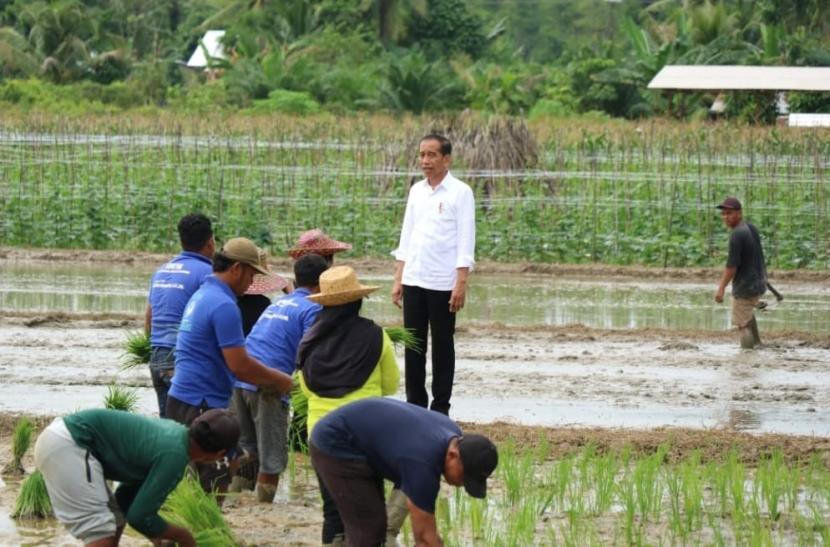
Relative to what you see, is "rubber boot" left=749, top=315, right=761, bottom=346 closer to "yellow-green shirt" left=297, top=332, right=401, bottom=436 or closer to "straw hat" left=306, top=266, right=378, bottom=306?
"yellow-green shirt" left=297, top=332, right=401, bottom=436

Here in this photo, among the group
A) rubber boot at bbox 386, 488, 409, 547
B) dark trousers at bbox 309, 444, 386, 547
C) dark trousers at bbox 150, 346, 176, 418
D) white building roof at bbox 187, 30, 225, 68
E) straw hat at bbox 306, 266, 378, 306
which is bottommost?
rubber boot at bbox 386, 488, 409, 547

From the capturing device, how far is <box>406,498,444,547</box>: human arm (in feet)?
19.1

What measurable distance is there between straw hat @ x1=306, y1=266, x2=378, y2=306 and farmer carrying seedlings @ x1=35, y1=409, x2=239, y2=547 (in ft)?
3.39

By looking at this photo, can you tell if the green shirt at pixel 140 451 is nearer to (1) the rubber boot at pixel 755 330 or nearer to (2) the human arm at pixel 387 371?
(2) the human arm at pixel 387 371

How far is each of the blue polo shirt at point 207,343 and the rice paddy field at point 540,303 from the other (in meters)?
0.74

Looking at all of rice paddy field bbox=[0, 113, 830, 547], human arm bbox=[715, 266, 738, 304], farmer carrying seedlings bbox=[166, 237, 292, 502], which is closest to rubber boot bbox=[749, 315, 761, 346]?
rice paddy field bbox=[0, 113, 830, 547]

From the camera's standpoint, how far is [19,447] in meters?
8.84

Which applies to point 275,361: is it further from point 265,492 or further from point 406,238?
point 406,238

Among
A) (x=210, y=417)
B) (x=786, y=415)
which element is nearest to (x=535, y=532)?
(x=210, y=417)

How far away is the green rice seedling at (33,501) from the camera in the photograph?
791cm

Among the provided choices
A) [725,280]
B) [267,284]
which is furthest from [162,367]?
[725,280]

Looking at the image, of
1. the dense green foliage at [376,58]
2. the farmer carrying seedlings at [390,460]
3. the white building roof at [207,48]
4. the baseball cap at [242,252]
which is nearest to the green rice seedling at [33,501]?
the baseball cap at [242,252]

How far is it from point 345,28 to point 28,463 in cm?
4767

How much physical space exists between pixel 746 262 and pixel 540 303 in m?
3.80
